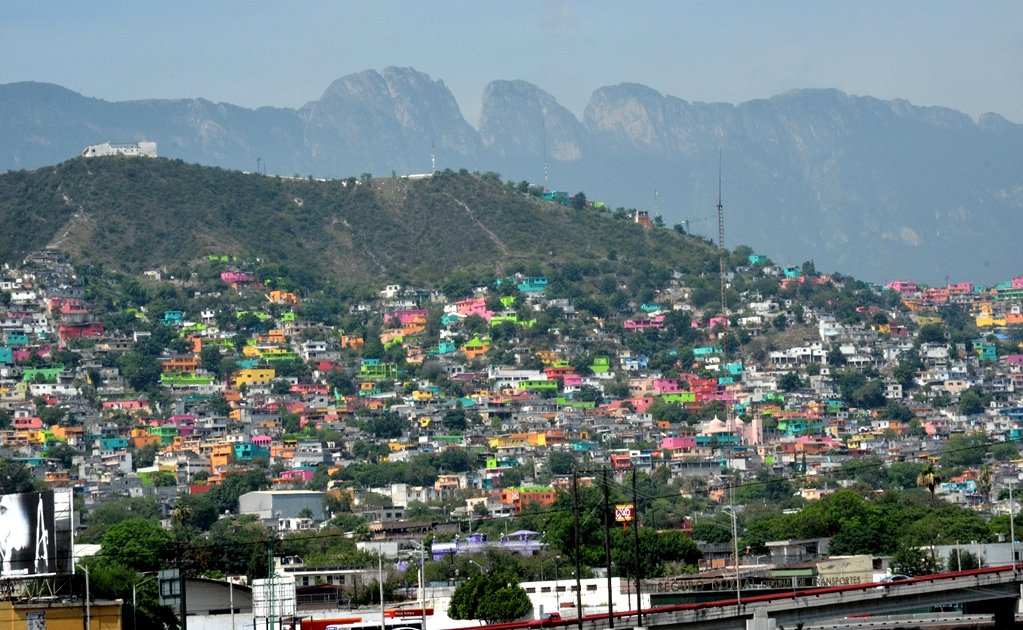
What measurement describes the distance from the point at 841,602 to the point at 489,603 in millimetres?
21481

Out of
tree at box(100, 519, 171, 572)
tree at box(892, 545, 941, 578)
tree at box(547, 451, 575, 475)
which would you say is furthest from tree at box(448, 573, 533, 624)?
tree at box(547, 451, 575, 475)

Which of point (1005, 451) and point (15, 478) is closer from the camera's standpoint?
point (15, 478)

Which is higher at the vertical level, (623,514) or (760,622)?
(760,622)

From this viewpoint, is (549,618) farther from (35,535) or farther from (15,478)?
(15,478)

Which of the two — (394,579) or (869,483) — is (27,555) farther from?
(869,483)

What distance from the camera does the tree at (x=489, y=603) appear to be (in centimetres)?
8344

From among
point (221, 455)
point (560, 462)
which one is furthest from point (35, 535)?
point (221, 455)

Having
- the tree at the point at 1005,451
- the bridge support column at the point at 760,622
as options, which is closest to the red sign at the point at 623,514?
the bridge support column at the point at 760,622

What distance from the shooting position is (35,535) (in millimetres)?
66125

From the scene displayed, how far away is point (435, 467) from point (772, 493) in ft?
99.6

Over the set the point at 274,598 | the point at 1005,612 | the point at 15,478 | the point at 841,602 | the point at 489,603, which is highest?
the point at 274,598

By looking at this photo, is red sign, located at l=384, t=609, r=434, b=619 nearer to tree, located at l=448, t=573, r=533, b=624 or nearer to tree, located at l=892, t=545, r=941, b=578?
tree, located at l=448, t=573, r=533, b=624

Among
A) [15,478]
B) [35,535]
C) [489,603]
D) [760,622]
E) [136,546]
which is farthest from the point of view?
[15,478]

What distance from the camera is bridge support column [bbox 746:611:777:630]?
62.6 m
